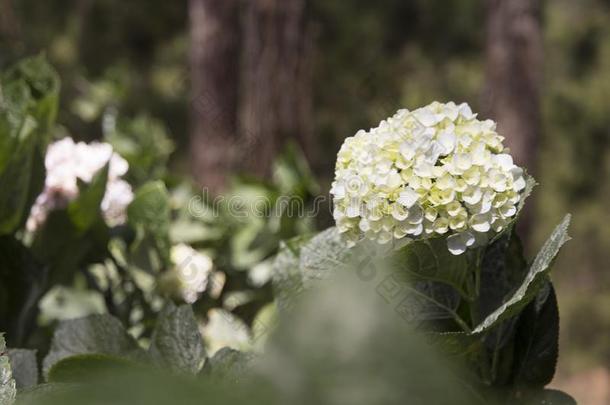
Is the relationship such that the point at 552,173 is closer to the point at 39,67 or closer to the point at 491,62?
the point at 491,62

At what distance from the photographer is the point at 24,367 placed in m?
0.92

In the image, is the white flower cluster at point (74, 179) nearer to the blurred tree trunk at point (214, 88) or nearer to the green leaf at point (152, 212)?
the green leaf at point (152, 212)

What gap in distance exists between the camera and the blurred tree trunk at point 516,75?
4.21m

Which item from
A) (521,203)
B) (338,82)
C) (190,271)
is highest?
(521,203)

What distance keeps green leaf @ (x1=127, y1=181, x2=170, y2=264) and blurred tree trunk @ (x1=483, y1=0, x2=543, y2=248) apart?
286cm

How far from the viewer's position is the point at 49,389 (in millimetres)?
659

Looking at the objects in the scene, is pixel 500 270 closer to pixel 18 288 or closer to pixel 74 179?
pixel 18 288

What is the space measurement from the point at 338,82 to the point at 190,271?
17.0 ft

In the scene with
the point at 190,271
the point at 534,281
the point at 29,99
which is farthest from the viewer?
the point at 190,271

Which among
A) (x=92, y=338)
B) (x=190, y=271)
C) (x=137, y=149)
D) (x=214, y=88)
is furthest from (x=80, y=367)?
(x=214, y=88)

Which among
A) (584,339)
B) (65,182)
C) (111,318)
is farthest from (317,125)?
(111,318)

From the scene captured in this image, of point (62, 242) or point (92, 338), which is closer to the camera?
point (92, 338)

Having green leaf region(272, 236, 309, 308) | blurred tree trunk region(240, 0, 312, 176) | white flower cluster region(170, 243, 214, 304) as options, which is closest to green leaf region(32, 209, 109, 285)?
white flower cluster region(170, 243, 214, 304)

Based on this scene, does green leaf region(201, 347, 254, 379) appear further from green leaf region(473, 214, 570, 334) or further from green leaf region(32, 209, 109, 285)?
green leaf region(32, 209, 109, 285)
